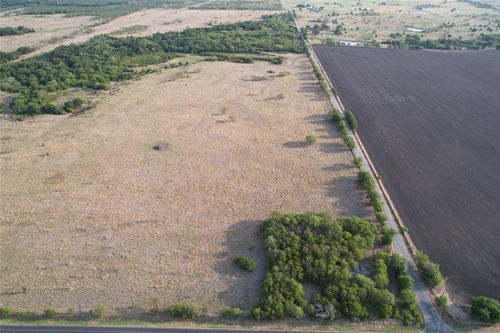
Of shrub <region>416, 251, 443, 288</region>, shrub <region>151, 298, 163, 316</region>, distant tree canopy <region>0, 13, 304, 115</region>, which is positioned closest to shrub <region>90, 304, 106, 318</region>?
shrub <region>151, 298, 163, 316</region>

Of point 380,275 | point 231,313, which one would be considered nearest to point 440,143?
point 380,275

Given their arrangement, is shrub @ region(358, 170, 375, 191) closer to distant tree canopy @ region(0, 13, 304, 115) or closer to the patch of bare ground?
the patch of bare ground

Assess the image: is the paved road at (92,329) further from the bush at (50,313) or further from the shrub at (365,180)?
the shrub at (365,180)

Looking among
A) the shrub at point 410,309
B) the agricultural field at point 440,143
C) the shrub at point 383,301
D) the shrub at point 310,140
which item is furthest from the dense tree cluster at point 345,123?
the shrub at point 383,301

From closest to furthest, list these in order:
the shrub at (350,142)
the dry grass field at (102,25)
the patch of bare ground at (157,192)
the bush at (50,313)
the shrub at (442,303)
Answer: the bush at (50,313), the shrub at (442,303), the patch of bare ground at (157,192), the shrub at (350,142), the dry grass field at (102,25)

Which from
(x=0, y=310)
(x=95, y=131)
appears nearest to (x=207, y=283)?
(x=0, y=310)

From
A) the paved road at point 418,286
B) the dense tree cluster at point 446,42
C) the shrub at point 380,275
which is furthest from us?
the dense tree cluster at point 446,42

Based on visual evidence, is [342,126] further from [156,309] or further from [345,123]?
[156,309]
